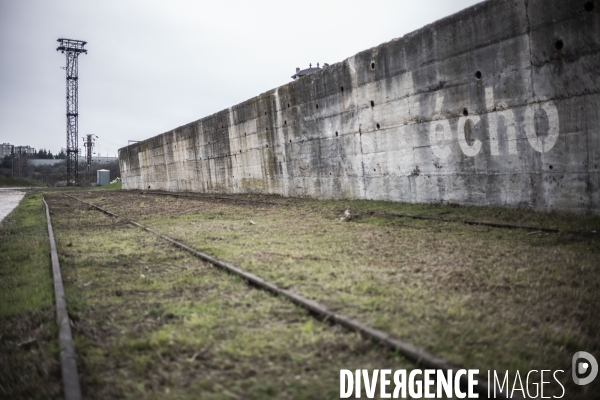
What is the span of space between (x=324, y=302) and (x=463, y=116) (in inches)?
264

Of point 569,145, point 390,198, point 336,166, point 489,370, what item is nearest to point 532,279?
point 489,370

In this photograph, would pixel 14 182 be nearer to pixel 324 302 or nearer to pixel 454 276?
pixel 324 302

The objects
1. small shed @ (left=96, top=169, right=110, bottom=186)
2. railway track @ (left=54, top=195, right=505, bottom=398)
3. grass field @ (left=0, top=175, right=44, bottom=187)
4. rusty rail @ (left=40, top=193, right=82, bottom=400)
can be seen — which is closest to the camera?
rusty rail @ (left=40, top=193, right=82, bottom=400)

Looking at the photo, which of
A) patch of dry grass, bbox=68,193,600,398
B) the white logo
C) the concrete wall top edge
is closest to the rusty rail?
patch of dry grass, bbox=68,193,600,398

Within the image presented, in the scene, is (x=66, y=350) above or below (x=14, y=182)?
below

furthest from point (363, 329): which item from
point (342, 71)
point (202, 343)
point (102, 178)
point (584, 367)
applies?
point (102, 178)

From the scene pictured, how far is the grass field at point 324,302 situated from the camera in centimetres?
233

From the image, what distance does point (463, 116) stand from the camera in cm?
844

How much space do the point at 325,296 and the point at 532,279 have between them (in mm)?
2130

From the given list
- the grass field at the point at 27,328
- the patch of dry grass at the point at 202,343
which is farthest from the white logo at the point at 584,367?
the grass field at the point at 27,328

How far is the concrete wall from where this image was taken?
6.66 meters

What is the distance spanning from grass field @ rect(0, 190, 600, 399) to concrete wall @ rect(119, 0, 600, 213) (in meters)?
1.51

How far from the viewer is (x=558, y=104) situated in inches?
269

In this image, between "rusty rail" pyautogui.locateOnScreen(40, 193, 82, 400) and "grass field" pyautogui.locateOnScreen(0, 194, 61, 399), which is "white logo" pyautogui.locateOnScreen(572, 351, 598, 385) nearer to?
"rusty rail" pyautogui.locateOnScreen(40, 193, 82, 400)
